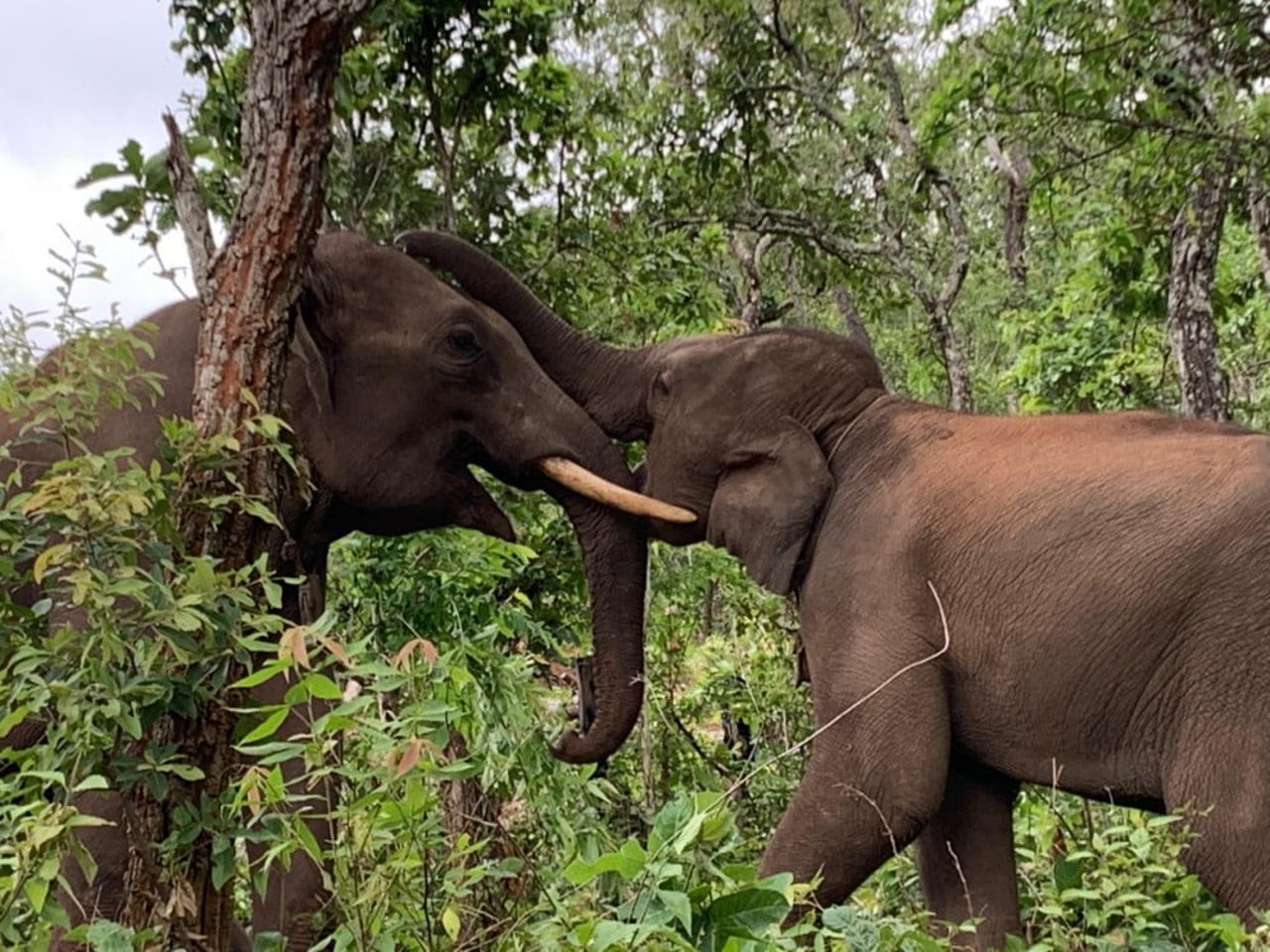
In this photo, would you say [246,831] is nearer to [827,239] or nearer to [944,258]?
[827,239]

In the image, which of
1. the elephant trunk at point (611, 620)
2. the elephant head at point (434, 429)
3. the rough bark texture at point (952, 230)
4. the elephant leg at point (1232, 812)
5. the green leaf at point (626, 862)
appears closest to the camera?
the green leaf at point (626, 862)

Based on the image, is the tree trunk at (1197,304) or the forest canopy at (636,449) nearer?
the forest canopy at (636,449)

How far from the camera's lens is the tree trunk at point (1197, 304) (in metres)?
5.66

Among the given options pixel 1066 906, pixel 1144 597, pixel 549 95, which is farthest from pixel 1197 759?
pixel 549 95

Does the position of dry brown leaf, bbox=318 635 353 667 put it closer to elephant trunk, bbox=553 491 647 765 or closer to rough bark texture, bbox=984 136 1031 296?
elephant trunk, bbox=553 491 647 765

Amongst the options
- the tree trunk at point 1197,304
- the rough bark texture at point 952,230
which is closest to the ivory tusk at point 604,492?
the tree trunk at point 1197,304

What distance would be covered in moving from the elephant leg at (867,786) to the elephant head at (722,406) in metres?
0.55

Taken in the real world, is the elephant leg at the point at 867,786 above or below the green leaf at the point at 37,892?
below

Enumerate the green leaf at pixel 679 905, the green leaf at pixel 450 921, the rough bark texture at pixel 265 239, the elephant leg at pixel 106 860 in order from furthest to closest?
the elephant leg at pixel 106 860, the rough bark texture at pixel 265 239, the green leaf at pixel 450 921, the green leaf at pixel 679 905

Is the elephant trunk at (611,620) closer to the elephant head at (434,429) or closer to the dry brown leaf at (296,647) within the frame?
the elephant head at (434,429)

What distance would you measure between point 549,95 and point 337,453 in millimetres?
1878

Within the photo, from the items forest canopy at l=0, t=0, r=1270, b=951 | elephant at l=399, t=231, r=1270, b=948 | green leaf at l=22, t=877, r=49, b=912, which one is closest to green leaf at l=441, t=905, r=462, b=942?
forest canopy at l=0, t=0, r=1270, b=951

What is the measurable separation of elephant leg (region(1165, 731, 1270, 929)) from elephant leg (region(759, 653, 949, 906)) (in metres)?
0.59

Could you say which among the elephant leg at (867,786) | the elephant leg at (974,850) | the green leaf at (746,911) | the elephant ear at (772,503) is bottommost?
Result: the elephant leg at (974,850)
